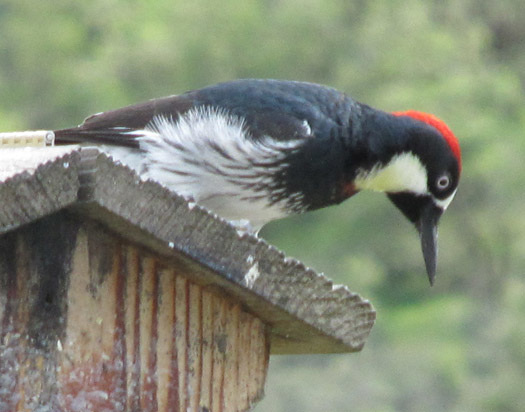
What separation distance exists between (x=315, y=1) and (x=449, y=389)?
20.9 ft

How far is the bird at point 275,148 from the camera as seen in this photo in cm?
296

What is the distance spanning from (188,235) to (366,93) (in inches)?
505

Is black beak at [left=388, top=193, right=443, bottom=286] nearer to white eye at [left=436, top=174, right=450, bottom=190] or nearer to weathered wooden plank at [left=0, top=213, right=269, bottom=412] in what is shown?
white eye at [left=436, top=174, right=450, bottom=190]

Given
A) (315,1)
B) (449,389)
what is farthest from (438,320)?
(315,1)

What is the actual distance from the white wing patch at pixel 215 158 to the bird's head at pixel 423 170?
40 centimetres

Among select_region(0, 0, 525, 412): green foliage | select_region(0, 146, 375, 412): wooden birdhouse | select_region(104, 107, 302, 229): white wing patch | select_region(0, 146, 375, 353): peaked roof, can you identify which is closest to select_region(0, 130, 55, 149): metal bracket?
select_region(0, 146, 375, 353): peaked roof

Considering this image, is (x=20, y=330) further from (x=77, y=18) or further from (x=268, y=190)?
(x=77, y=18)

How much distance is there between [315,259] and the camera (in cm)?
1307

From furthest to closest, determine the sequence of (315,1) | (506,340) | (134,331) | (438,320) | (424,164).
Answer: (315,1) < (438,320) < (506,340) < (424,164) < (134,331)

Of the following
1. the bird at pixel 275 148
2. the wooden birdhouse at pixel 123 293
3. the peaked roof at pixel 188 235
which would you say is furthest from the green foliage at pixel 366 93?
the wooden birdhouse at pixel 123 293

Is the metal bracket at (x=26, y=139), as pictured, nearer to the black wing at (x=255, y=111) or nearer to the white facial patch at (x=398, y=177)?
the black wing at (x=255, y=111)

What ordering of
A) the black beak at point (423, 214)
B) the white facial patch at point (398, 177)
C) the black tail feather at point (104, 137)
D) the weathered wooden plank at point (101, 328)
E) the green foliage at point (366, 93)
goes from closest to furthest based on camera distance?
the weathered wooden plank at point (101, 328)
the black tail feather at point (104, 137)
the white facial patch at point (398, 177)
the black beak at point (423, 214)
the green foliage at point (366, 93)

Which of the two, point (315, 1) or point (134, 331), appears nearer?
point (134, 331)

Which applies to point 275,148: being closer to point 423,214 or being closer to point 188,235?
point 423,214
